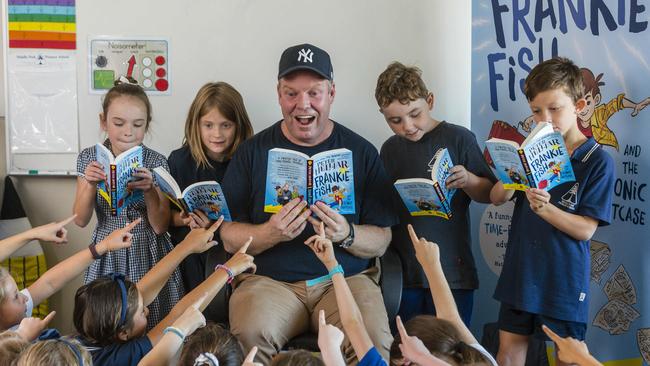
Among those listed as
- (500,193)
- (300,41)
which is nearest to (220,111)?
(300,41)

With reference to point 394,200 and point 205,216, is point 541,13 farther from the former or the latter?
point 205,216

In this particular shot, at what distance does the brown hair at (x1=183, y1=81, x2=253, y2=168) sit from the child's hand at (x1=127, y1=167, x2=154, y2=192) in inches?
12.3

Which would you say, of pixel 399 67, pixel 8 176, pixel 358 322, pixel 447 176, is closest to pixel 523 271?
pixel 447 176

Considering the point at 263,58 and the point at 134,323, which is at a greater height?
the point at 263,58

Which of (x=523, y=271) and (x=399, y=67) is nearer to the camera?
(x=523, y=271)

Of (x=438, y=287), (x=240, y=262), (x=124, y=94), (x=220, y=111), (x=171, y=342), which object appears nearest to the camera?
(x=171, y=342)

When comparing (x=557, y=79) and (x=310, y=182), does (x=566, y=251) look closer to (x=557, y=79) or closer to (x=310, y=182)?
(x=557, y=79)

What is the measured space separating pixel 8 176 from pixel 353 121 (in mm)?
1693

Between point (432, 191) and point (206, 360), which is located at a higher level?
point (432, 191)

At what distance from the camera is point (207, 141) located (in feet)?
10.2

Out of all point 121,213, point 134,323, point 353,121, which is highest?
point 353,121

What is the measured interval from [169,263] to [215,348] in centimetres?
80

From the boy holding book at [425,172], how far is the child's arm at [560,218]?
0.39 m

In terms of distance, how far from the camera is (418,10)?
3.48 m
